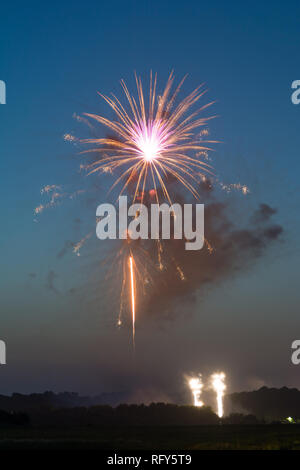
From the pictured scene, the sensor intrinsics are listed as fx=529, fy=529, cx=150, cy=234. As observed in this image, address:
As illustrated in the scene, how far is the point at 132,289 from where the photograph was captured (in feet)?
185

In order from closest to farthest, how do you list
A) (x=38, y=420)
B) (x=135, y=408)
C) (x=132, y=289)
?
(x=132, y=289)
(x=38, y=420)
(x=135, y=408)
